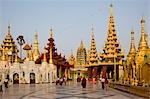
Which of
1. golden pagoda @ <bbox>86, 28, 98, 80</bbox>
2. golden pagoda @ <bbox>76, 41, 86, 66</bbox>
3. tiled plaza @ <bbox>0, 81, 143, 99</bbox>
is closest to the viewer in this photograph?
tiled plaza @ <bbox>0, 81, 143, 99</bbox>

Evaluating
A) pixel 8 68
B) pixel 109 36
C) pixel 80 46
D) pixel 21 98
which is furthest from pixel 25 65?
pixel 80 46

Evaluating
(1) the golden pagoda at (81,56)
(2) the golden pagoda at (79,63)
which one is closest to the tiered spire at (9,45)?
(2) the golden pagoda at (79,63)

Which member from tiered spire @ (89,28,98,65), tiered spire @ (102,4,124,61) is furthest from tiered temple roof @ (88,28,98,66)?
tiered spire @ (102,4,124,61)

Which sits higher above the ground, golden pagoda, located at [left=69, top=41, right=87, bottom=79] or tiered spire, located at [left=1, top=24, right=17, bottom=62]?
tiered spire, located at [left=1, top=24, right=17, bottom=62]

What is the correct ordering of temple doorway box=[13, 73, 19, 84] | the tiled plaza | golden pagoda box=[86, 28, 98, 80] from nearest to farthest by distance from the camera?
the tiled plaza
temple doorway box=[13, 73, 19, 84]
golden pagoda box=[86, 28, 98, 80]

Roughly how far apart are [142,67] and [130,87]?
9.45ft

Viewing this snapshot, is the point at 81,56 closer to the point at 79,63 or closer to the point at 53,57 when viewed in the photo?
the point at 79,63

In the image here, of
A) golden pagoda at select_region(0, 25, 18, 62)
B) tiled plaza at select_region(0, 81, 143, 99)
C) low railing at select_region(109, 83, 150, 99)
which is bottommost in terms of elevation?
tiled plaza at select_region(0, 81, 143, 99)

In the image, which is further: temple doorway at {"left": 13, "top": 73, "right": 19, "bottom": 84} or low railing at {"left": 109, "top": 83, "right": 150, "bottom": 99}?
temple doorway at {"left": 13, "top": 73, "right": 19, "bottom": 84}

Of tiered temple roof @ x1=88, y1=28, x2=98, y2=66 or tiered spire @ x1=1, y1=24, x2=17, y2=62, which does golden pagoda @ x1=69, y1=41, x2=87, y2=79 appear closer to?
tiered temple roof @ x1=88, y1=28, x2=98, y2=66

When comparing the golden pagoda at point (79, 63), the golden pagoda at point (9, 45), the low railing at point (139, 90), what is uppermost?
the golden pagoda at point (9, 45)

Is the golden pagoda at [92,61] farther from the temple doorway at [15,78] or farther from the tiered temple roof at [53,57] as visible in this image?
the temple doorway at [15,78]

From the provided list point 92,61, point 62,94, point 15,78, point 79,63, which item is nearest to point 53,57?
point 92,61

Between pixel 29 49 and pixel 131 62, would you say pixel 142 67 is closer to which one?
pixel 131 62
